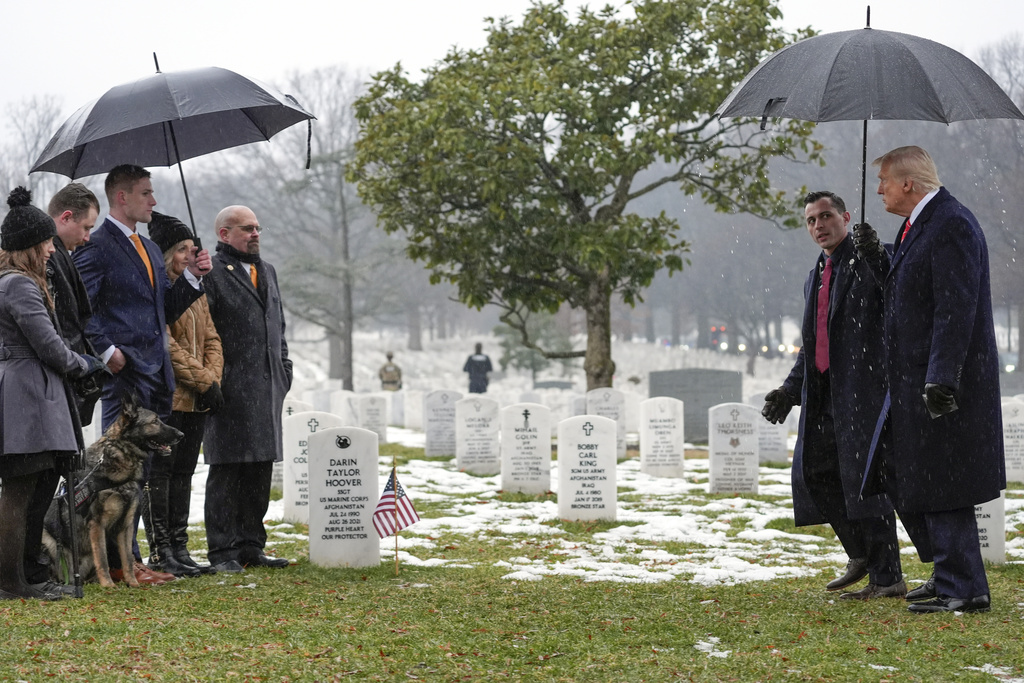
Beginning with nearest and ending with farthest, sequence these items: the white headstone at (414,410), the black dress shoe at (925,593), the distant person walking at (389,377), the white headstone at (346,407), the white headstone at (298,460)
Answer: the black dress shoe at (925,593) → the white headstone at (298,460) → the white headstone at (346,407) → the white headstone at (414,410) → the distant person walking at (389,377)

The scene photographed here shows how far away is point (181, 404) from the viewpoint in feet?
21.3

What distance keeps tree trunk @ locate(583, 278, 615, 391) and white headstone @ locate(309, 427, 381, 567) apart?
32.8 feet

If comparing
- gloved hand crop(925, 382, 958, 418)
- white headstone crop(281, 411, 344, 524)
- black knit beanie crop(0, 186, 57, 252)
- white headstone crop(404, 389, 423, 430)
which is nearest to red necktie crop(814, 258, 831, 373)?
Result: gloved hand crop(925, 382, 958, 418)

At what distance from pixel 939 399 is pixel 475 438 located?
31.0 ft

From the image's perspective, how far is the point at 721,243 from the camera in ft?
163

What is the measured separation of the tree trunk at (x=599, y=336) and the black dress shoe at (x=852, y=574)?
35.8 ft

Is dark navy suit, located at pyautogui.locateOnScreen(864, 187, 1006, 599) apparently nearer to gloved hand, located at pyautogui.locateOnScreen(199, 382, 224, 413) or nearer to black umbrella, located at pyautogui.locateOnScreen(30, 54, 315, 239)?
black umbrella, located at pyautogui.locateOnScreen(30, 54, 315, 239)

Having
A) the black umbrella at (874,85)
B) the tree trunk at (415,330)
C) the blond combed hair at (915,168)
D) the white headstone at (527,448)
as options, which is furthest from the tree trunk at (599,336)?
the tree trunk at (415,330)

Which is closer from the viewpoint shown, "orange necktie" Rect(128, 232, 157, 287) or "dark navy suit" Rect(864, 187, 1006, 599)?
"dark navy suit" Rect(864, 187, 1006, 599)

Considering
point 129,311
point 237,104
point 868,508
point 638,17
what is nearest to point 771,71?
point 868,508

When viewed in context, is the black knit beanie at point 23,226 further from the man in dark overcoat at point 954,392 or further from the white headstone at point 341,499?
the man in dark overcoat at point 954,392

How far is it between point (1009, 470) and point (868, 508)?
710 centimetres

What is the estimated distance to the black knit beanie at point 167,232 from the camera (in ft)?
21.0

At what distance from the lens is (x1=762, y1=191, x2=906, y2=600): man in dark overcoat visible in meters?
5.54
